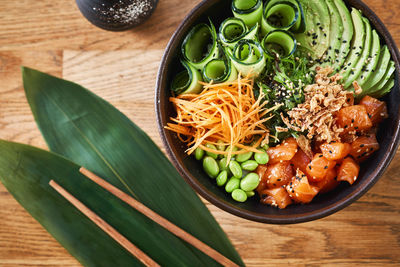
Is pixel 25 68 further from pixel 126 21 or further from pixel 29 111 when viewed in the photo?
pixel 126 21

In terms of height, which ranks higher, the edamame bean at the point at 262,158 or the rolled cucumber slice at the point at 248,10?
the rolled cucumber slice at the point at 248,10

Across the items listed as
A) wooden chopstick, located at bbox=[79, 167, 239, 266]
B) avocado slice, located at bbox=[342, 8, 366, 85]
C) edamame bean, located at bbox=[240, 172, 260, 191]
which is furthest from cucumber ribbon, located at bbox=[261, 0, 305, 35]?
wooden chopstick, located at bbox=[79, 167, 239, 266]

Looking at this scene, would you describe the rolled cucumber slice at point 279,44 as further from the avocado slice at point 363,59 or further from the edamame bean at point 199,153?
the edamame bean at point 199,153

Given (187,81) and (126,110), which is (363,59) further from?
(126,110)

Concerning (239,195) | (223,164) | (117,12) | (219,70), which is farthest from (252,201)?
(117,12)

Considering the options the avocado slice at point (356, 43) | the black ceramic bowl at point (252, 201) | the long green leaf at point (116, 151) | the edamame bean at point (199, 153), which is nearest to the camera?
the black ceramic bowl at point (252, 201)

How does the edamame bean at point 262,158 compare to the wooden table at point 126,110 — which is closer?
the edamame bean at point 262,158

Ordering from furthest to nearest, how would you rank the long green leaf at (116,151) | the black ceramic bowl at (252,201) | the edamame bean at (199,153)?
1. the long green leaf at (116,151)
2. the edamame bean at (199,153)
3. the black ceramic bowl at (252,201)

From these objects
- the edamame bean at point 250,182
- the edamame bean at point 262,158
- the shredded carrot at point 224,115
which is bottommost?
the edamame bean at point 250,182

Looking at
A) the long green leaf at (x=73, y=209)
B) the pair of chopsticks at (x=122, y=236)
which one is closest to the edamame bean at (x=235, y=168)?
the pair of chopsticks at (x=122, y=236)
